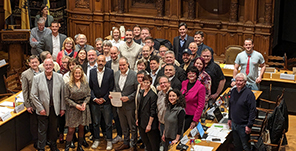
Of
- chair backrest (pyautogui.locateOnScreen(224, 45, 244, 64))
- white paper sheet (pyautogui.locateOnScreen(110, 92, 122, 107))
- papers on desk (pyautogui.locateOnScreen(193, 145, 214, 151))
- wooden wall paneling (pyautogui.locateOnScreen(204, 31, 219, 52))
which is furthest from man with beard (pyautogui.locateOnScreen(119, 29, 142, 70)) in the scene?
wooden wall paneling (pyautogui.locateOnScreen(204, 31, 219, 52))

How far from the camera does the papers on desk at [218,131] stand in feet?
20.5

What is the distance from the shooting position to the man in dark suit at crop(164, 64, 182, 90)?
6496 millimetres

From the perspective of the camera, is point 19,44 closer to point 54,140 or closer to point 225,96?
point 54,140

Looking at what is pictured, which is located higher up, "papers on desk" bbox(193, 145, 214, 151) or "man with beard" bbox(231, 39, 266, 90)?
"man with beard" bbox(231, 39, 266, 90)

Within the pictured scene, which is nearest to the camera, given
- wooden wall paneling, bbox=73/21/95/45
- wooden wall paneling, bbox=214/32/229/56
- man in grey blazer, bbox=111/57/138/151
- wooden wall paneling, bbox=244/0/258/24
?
man in grey blazer, bbox=111/57/138/151

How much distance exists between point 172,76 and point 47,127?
213 cm

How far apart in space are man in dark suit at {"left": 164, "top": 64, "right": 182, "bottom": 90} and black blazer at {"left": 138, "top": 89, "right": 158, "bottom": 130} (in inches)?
15.0

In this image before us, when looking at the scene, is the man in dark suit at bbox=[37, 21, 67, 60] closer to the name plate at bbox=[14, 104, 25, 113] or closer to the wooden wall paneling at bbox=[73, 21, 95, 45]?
the name plate at bbox=[14, 104, 25, 113]

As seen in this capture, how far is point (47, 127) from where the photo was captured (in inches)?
267

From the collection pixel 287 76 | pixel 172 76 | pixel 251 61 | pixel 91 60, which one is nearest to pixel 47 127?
pixel 91 60

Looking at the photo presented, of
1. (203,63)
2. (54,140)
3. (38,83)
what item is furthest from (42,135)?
(203,63)

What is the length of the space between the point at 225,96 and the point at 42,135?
3.16 m

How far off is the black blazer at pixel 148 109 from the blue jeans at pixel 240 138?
1.17 metres

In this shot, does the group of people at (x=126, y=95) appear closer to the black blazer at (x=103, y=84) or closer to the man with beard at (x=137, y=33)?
the black blazer at (x=103, y=84)
